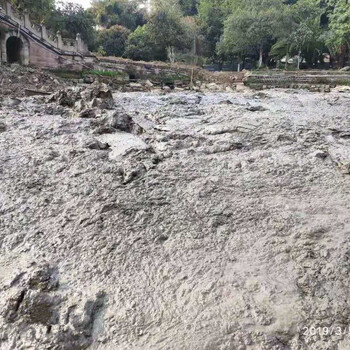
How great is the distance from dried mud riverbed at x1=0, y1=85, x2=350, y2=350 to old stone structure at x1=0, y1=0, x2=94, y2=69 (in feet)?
58.0

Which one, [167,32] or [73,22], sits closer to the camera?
[73,22]

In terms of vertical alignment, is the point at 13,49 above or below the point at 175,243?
above

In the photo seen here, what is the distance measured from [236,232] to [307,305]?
1373 millimetres

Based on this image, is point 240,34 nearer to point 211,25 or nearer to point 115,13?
point 211,25

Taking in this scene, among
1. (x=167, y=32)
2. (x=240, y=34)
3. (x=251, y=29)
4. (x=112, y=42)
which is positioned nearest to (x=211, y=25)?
(x=240, y=34)

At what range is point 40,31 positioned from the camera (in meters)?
23.8

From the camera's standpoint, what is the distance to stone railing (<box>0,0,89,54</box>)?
22078mm

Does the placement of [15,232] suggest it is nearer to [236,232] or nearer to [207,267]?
[207,267]

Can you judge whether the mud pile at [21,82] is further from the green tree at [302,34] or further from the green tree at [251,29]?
the green tree at [302,34]

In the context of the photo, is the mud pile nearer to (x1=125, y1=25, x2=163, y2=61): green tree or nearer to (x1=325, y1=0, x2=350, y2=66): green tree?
(x1=125, y1=25, x2=163, y2=61): green tree

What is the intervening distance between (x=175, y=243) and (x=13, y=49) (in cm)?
2478

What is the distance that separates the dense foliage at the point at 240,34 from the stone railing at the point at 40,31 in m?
4.14

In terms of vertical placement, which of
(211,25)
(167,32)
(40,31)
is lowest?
(40,31)

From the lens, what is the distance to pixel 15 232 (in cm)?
419
